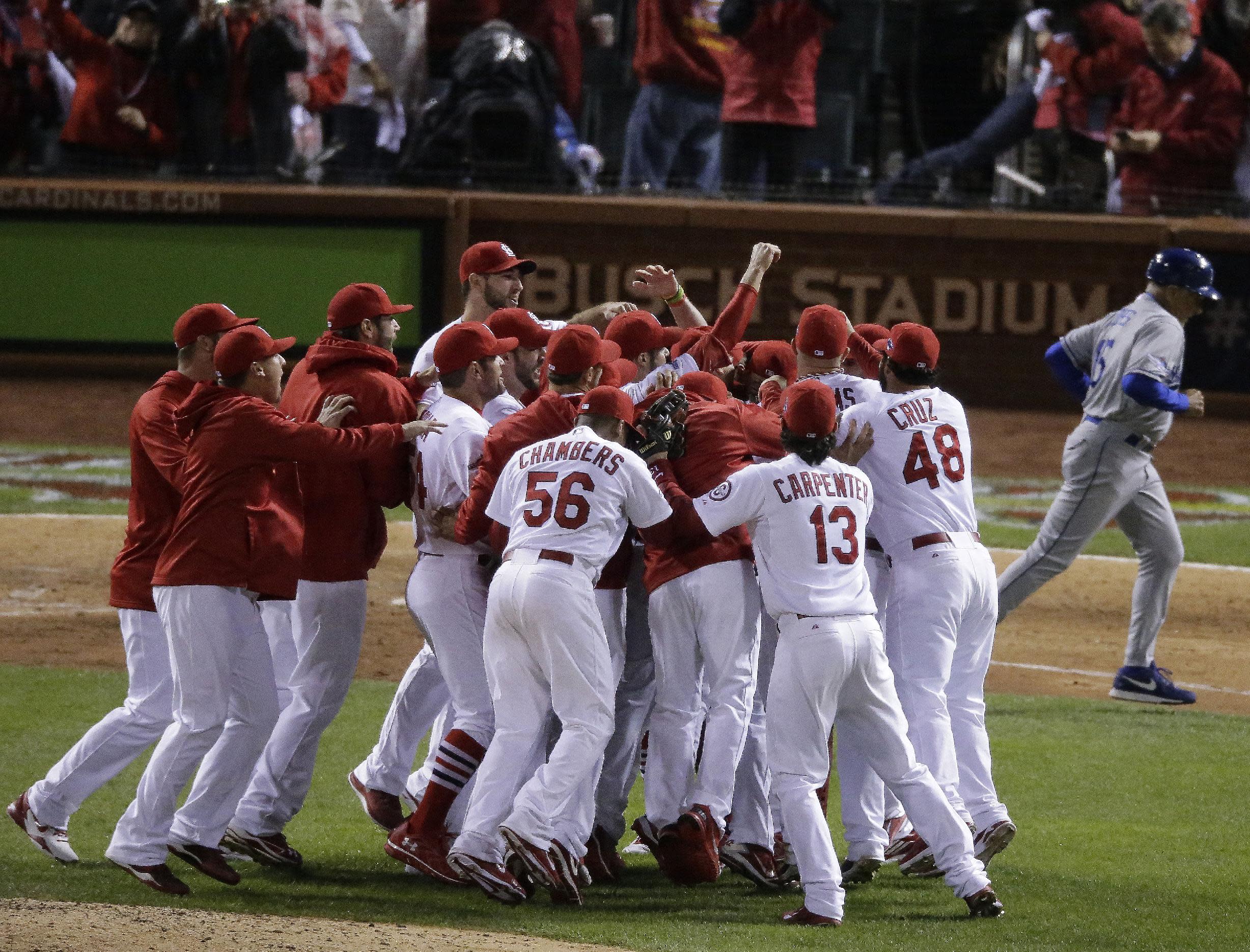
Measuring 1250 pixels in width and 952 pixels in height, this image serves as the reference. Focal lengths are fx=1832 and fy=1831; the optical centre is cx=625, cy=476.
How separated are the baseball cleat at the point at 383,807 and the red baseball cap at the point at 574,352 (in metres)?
1.67

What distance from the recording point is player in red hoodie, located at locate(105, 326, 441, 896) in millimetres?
5719

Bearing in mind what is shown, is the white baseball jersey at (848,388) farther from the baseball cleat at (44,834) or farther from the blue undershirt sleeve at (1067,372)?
the baseball cleat at (44,834)

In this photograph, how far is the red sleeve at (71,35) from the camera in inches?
584

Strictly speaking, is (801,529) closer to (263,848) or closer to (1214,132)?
(263,848)

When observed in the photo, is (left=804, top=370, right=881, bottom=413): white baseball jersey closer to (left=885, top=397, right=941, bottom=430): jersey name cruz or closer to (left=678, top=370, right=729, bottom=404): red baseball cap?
(left=885, top=397, right=941, bottom=430): jersey name cruz

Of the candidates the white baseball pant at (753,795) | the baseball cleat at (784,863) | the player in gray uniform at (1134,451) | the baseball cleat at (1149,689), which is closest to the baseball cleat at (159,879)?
the white baseball pant at (753,795)

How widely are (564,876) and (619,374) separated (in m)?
1.74

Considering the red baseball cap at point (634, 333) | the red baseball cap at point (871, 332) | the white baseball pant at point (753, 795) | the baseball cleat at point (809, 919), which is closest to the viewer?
the baseball cleat at point (809, 919)

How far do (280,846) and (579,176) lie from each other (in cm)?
985

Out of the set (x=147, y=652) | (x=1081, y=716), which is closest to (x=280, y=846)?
(x=147, y=652)

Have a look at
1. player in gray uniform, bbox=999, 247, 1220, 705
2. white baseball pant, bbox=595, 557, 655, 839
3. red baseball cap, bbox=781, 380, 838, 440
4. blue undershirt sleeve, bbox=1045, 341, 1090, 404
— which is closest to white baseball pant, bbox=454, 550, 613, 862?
white baseball pant, bbox=595, 557, 655, 839

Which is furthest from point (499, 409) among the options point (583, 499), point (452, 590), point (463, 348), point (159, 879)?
point (159, 879)

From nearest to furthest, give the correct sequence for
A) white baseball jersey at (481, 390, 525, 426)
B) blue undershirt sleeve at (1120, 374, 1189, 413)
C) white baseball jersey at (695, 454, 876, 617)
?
white baseball jersey at (695, 454, 876, 617), white baseball jersey at (481, 390, 525, 426), blue undershirt sleeve at (1120, 374, 1189, 413)

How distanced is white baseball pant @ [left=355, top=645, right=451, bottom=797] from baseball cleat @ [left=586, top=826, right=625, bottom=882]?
0.80 meters
